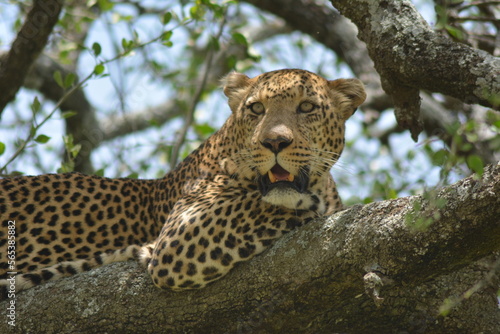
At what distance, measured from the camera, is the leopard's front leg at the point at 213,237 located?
606 cm

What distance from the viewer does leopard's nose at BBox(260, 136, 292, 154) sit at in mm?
6562

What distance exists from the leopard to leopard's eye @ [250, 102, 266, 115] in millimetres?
11

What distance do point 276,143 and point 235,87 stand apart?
1688 mm

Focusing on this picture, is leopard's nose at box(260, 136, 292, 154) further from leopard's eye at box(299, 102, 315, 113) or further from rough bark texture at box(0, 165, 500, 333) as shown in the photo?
rough bark texture at box(0, 165, 500, 333)

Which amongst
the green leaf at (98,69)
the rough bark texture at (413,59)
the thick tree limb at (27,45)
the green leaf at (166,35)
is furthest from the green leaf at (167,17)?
the rough bark texture at (413,59)

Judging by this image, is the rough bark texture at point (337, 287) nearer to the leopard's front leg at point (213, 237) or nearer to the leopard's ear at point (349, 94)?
the leopard's front leg at point (213, 237)

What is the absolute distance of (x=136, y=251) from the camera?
6.91 meters

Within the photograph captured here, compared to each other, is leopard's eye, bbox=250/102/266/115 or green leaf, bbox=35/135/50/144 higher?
leopard's eye, bbox=250/102/266/115

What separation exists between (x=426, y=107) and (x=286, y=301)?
5.83 metres

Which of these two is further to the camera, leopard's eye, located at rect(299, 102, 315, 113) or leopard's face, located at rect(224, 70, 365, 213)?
leopard's eye, located at rect(299, 102, 315, 113)

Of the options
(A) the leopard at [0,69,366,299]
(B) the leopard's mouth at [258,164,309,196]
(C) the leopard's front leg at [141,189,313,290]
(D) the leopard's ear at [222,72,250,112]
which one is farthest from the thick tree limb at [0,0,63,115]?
(B) the leopard's mouth at [258,164,309,196]

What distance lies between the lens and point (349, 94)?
7812 millimetres

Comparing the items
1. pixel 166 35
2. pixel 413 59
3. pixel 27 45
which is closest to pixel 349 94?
pixel 413 59

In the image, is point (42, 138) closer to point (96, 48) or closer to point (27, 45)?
point (27, 45)
